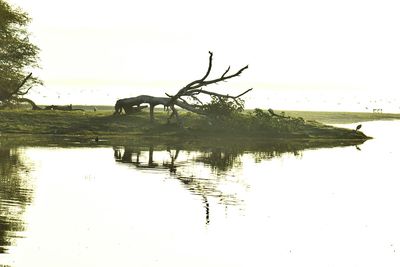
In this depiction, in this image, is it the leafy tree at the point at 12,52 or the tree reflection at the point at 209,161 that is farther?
the leafy tree at the point at 12,52

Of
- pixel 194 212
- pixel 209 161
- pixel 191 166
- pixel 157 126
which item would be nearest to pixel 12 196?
pixel 194 212

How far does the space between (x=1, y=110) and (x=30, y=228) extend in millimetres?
54452

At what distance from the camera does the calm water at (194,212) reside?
20.2 metres

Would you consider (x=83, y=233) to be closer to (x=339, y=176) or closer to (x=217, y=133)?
(x=339, y=176)

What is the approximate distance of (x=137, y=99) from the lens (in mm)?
73875

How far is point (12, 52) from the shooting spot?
3164 inches

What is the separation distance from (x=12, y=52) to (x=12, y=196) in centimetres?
5418

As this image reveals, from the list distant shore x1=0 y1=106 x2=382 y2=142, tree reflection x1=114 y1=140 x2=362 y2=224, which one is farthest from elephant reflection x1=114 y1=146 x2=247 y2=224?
distant shore x1=0 y1=106 x2=382 y2=142

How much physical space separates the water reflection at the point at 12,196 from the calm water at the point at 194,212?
1.5 inches

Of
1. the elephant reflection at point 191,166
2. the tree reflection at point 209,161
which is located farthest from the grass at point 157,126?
the elephant reflection at point 191,166

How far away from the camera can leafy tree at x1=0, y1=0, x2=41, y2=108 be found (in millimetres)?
77062

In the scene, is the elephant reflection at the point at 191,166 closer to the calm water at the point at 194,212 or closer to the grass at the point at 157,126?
the calm water at the point at 194,212

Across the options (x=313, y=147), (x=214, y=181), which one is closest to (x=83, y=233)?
(x=214, y=181)

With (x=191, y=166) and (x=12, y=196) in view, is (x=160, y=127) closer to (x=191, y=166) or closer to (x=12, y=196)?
(x=191, y=166)
